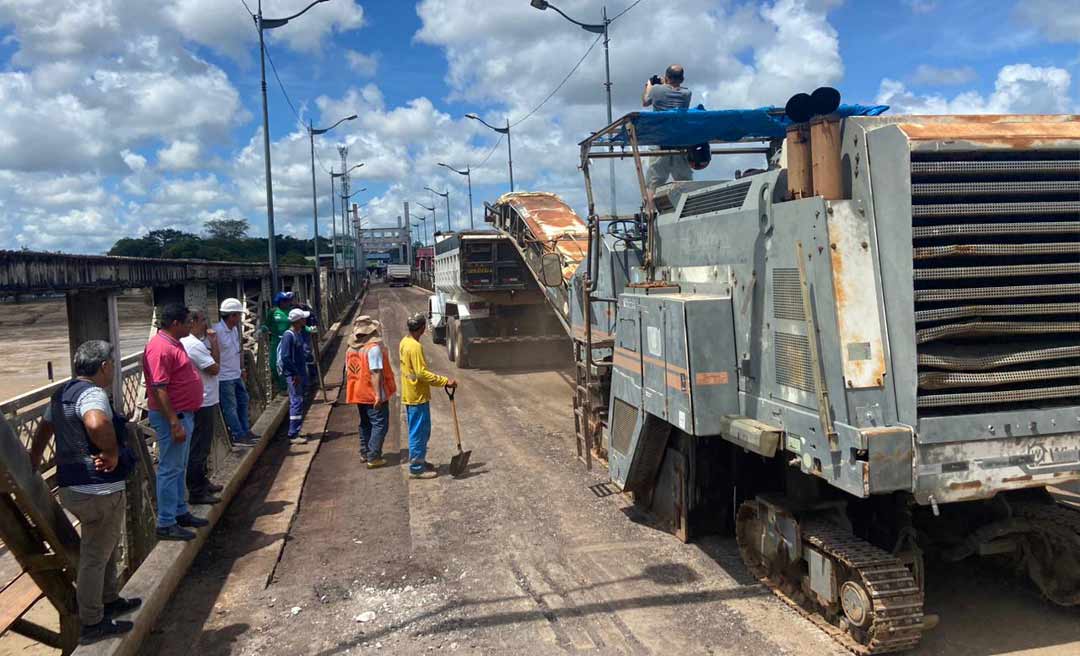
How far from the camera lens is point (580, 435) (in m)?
7.52

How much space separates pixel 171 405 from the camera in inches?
220

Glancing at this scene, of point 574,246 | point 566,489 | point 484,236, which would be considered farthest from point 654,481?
point 484,236

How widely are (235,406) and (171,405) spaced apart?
9.67 ft

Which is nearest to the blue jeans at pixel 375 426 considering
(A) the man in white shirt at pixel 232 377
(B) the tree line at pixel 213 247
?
(A) the man in white shirt at pixel 232 377

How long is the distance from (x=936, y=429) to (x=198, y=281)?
941 cm

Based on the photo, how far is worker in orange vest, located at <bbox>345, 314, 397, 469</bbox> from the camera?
8172mm

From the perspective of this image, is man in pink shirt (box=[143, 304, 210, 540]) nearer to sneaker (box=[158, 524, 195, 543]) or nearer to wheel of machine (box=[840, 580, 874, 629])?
sneaker (box=[158, 524, 195, 543])

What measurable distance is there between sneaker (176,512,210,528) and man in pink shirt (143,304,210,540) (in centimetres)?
1

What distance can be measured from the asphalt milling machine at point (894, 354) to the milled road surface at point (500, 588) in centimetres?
35

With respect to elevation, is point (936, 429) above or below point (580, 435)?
above

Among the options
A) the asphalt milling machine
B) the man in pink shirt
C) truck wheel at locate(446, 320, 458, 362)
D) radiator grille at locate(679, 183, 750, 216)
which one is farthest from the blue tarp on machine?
truck wheel at locate(446, 320, 458, 362)

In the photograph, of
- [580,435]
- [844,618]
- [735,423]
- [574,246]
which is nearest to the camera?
[844,618]

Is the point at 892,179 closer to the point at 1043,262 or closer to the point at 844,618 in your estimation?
the point at 1043,262

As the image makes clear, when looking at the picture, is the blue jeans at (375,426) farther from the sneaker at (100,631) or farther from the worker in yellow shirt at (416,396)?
the sneaker at (100,631)
